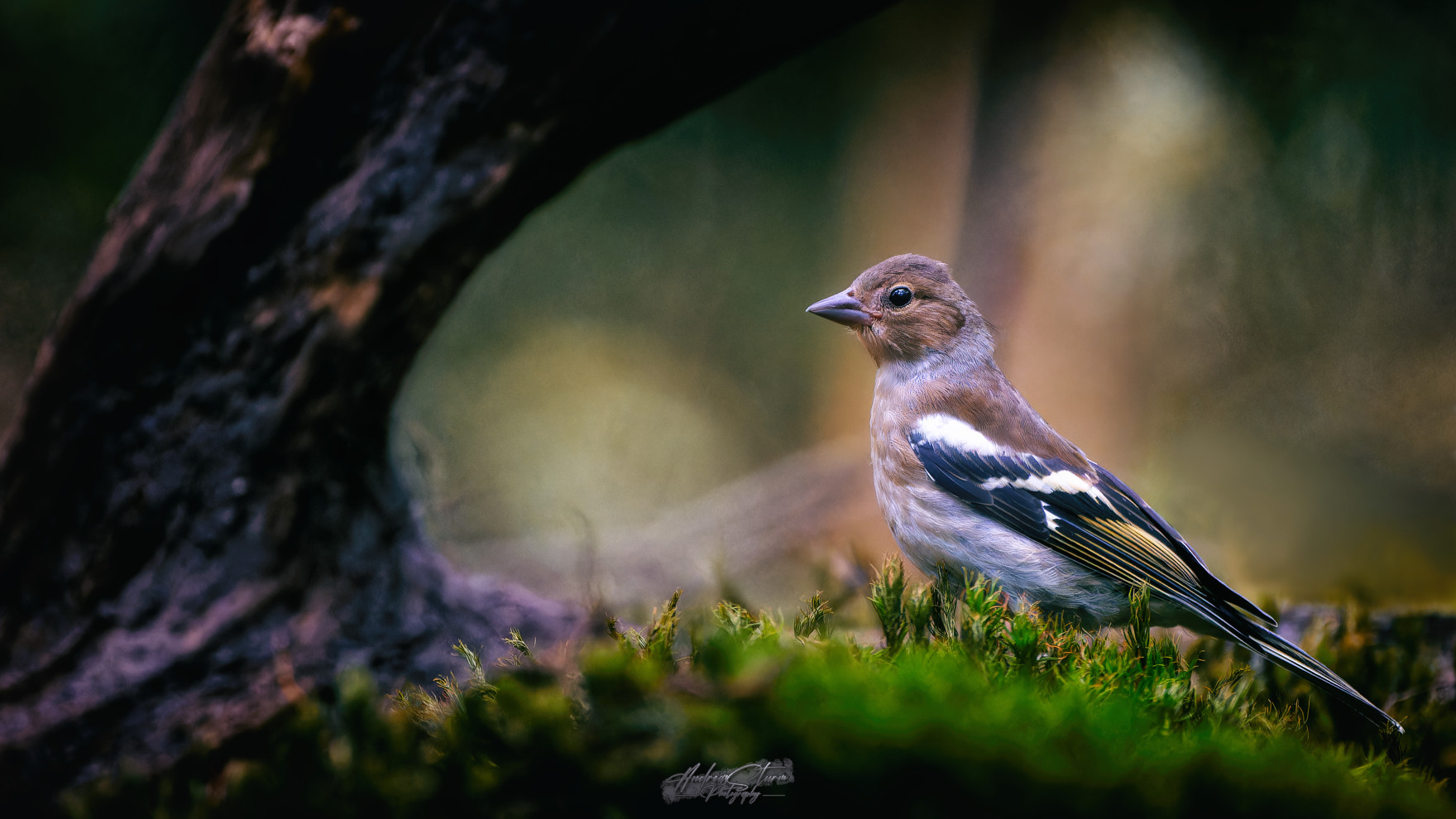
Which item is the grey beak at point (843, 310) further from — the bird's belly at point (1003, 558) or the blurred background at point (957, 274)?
the blurred background at point (957, 274)

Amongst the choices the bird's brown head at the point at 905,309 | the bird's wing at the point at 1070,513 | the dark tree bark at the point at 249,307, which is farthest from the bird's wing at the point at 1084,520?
the dark tree bark at the point at 249,307

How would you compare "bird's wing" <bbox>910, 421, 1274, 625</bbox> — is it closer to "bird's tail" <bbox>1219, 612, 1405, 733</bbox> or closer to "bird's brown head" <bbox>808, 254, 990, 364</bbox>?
"bird's tail" <bbox>1219, 612, 1405, 733</bbox>

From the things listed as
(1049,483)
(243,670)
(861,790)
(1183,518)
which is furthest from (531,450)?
(861,790)

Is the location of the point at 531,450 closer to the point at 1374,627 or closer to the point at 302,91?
the point at 302,91

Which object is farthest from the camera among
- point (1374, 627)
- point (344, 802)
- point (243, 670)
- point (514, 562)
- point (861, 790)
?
point (514, 562)

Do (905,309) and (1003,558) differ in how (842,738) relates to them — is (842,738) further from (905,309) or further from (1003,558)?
(905,309)

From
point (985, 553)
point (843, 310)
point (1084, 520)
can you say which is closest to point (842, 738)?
point (985, 553)

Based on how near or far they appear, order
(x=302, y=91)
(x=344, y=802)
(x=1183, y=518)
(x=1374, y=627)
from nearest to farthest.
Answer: (x=344, y=802) → (x=302, y=91) → (x=1374, y=627) → (x=1183, y=518)
